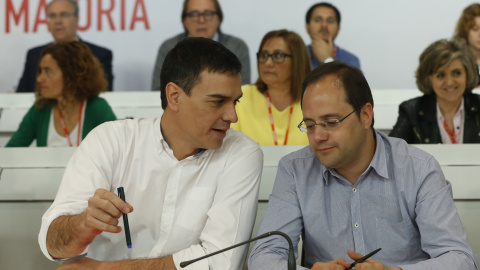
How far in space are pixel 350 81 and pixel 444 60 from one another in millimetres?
1549

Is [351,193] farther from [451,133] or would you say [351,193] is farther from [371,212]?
[451,133]

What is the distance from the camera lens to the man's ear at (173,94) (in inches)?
80.3

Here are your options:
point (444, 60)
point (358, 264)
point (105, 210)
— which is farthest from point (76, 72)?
point (358, 264)

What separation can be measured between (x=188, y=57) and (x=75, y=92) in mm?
1835

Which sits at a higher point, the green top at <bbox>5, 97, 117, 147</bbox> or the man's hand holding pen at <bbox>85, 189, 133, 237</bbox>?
the man's hand holding pen at <bbox>85, 189, 133, 237</bbox>

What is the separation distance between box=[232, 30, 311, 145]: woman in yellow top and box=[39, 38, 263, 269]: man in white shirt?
1124 mm

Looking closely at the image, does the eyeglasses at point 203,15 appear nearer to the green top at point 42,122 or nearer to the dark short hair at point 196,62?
the green top at point 42,122

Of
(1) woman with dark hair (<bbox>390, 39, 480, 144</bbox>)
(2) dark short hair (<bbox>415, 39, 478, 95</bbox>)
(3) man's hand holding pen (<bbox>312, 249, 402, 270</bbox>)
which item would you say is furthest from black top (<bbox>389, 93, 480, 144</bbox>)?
(3) man's hand holding pen (<bbox>312, 249, 402, 270</bbox>)

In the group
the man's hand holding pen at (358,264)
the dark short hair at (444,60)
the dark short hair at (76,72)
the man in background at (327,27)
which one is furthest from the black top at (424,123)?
the dark short hair at (76,72)

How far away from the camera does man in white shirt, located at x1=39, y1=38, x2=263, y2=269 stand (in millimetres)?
1915

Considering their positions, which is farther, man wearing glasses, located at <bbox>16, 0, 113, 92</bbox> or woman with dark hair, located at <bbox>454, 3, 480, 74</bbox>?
man wearing glasses, located at <bbox>16, 0, 113, 92</bbox>

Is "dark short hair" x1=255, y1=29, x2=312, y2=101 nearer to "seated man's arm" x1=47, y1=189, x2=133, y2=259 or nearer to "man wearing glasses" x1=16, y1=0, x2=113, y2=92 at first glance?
"seated man's arm" x1=47, y1=189, x2=133, y2=259

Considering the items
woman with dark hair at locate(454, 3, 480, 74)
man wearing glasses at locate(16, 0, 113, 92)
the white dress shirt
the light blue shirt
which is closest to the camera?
the light blue shirt

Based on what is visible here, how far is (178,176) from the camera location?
6.76ft
